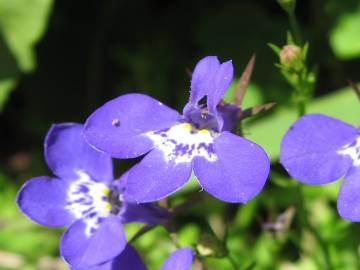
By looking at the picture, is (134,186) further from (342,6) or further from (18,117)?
(18,117)

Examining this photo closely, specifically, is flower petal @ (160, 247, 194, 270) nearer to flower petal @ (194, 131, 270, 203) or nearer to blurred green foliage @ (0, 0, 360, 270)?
flower petal @ (194, 131, 270, 203)

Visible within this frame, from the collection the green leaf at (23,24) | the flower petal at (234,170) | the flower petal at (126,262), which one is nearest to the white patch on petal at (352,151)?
the flower petal at (234,170)

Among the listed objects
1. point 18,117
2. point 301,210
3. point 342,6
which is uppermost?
point 342,6

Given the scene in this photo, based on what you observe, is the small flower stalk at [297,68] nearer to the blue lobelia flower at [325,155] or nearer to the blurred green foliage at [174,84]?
the blue lobelia flower at [325,155]

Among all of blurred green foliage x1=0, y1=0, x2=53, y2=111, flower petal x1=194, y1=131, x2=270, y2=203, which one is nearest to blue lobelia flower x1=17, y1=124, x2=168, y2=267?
flower petal x1=194, y1=131, x2=270, y2=203

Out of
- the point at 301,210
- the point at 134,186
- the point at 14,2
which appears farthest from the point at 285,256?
the point at 14,2
